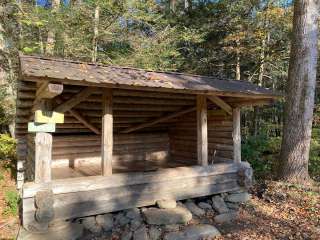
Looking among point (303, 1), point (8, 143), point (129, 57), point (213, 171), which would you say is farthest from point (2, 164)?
point (303, 1)

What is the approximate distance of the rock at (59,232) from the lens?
4.52 m

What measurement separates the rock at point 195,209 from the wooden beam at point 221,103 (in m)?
2.24

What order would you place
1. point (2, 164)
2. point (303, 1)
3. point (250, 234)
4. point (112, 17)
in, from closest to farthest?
1. point (250, 234)
2. point (303, 1)
3. point (2, 164)
4. point (112, 17)

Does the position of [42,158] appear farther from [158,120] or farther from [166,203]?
[158,120]

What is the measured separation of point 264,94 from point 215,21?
10.2 meters

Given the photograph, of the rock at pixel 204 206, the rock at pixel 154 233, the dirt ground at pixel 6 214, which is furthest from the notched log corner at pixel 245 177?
the dirt ground at pixel 6 214

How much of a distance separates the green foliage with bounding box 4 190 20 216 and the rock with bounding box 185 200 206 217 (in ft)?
12.3

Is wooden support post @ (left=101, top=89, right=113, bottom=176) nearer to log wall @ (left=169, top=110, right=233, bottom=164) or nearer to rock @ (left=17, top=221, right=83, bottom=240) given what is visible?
rock @ (left=17, top=221, right=83, bottom=240)

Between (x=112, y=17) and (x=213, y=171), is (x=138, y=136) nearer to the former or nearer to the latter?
(x=213, y=171)

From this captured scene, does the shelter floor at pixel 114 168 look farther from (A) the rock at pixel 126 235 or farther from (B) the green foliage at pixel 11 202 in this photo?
(A) the rock at pixel 126 235

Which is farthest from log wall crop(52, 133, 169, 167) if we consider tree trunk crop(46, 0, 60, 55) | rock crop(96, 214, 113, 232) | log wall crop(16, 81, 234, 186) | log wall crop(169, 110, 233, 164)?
tree trunk crop(46, 0, 60, 55)

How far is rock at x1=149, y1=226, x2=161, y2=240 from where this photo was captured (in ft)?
16.4

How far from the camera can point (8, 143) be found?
10.9 m

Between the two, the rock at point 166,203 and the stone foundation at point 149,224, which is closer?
the stone foundation at point 149,224
